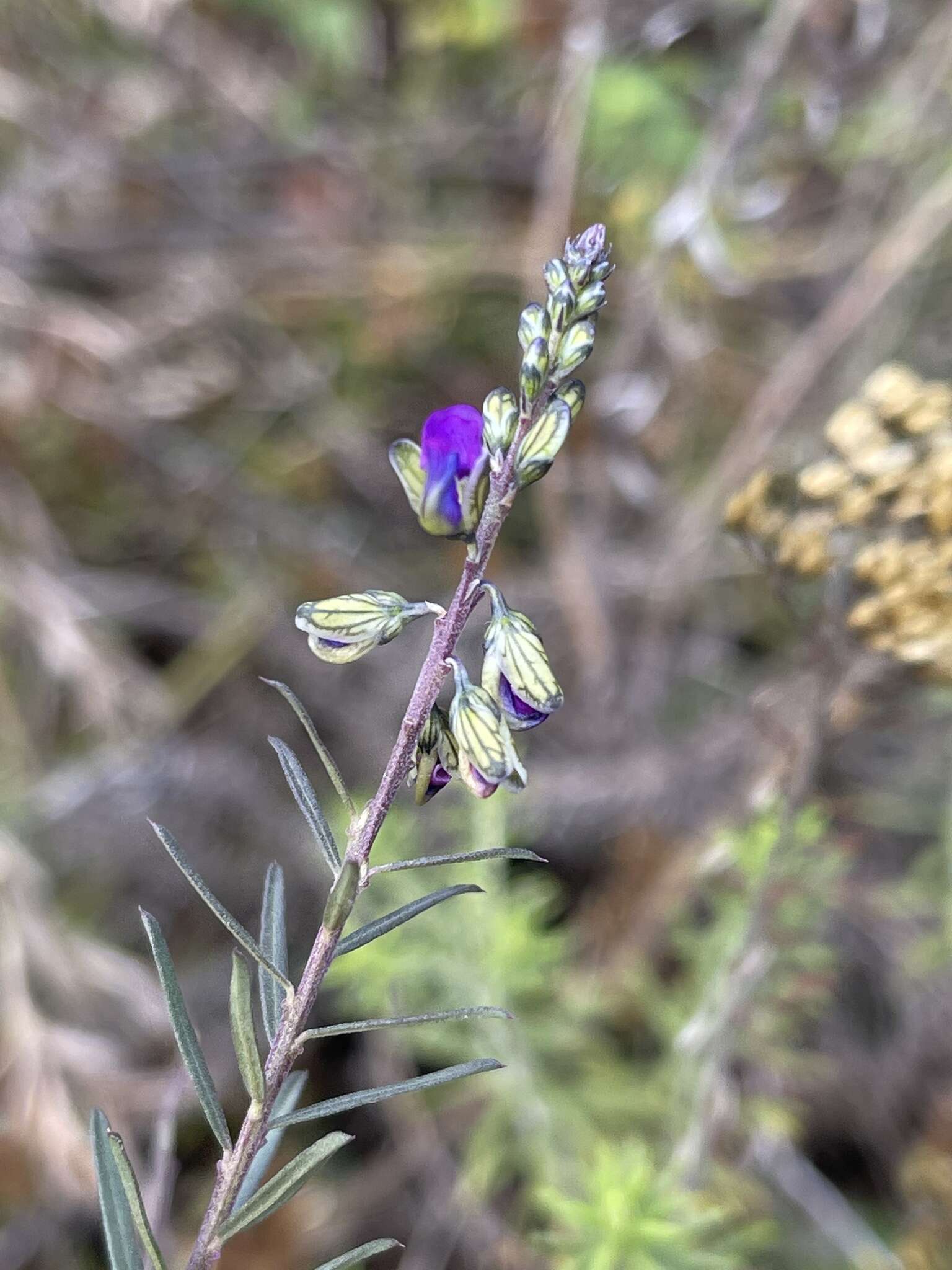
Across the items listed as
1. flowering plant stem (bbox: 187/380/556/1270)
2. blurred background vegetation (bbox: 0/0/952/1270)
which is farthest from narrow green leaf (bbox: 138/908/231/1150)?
blurred background vegetation (bbox: 0/0/952/1270)

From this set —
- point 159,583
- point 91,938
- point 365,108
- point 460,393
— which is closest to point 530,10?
point 365,108

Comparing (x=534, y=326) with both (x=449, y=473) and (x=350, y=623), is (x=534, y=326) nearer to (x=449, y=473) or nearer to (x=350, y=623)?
(x=449, y=473)

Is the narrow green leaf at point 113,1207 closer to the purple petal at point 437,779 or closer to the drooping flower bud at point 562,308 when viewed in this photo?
the purple petal at point 437,779

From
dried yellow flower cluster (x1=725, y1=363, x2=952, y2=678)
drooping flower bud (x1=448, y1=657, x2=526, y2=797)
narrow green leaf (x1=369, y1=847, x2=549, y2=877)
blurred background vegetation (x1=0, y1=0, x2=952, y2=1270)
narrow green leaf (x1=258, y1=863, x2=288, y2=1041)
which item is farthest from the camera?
blurred background vegetation (x1=0, y1=0, x2=952, y2=1270)

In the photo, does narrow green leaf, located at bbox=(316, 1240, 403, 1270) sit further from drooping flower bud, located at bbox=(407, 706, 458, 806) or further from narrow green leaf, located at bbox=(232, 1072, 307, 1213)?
drooping flower bud, located at bbox=(407, 706, 458, 806)

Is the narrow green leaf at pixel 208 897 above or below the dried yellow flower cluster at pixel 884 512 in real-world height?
below

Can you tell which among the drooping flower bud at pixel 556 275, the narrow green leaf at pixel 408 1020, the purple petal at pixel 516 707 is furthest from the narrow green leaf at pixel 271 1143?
the drooping flower bud at pixel 556 275
